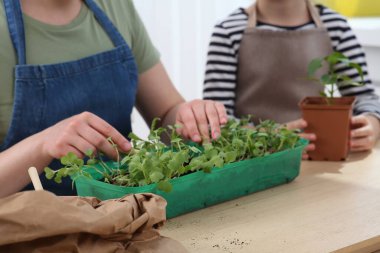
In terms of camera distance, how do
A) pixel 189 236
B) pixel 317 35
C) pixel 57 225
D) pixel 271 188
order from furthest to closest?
pixel 317 35
pixel 271 188
pixel 189 236
pixel 57 225

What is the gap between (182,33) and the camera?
8.77 feet

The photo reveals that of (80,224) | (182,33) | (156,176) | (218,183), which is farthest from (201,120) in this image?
(182,33)

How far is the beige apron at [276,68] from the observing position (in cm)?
181

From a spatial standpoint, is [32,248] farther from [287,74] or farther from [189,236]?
[287,74]

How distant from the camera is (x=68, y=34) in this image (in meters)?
1.41

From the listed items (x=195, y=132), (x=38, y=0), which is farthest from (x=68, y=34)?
(x=195, y=132)

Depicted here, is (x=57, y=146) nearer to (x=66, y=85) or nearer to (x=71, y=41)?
(x=66, y=85)

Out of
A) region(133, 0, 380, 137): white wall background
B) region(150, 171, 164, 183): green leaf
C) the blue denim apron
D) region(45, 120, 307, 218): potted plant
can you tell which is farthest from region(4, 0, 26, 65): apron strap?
region(133, 0, 380, 137): white wall background

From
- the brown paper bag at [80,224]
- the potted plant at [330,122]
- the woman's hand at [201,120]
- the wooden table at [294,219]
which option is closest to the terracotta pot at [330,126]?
the potted plant at [330,122]

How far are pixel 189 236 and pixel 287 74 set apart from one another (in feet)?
3.13

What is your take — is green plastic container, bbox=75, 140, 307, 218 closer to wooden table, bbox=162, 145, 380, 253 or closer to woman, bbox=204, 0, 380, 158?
wooden table, bbox=162, 145, 380, 253

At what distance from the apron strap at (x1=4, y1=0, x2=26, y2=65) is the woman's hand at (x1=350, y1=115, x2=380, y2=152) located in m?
0.77

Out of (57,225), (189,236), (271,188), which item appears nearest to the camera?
(57,225)

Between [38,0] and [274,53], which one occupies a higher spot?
[38,0]
